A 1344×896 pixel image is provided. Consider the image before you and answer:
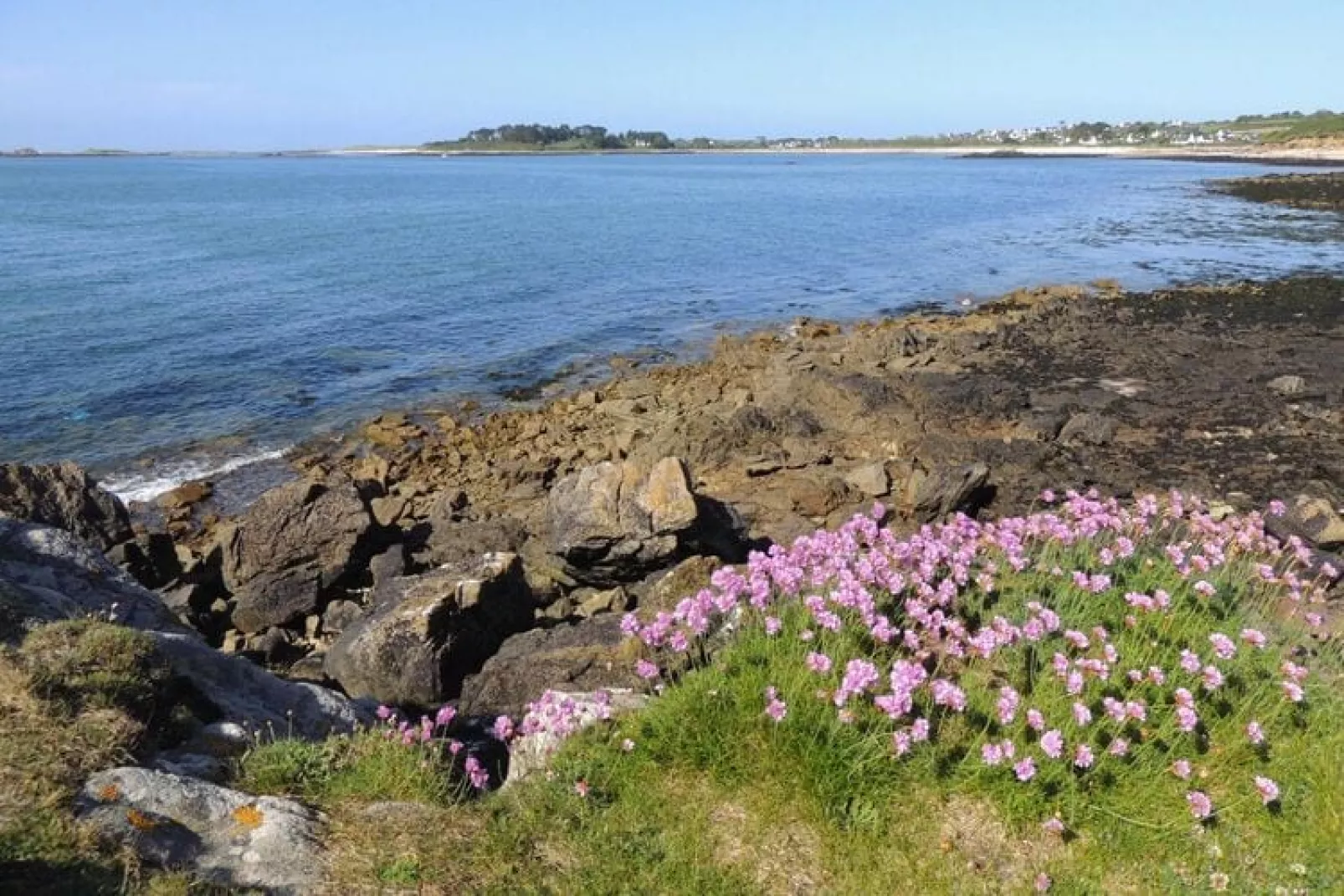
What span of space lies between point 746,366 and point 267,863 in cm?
2482

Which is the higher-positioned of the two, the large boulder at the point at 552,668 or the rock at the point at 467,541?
the large boulder at the point at 552,668

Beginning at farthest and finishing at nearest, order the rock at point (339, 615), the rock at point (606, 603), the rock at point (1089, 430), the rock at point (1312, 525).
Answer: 1. the rock at point (1089, 430)
2. the rock at point (339, 615)
3. the rock at point (1312, 525)
4. the rock at point (606, 603)

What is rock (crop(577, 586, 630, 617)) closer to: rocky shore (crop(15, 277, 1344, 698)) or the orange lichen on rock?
rocky shore (crop(15, 277, 1344, 698))

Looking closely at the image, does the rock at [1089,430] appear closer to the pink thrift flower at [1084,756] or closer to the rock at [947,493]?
the rock at [947,493]

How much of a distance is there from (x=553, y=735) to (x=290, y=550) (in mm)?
9553

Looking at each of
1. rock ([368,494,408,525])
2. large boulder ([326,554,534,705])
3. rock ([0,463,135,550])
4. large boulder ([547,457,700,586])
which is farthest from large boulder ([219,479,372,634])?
large boulder ([547,457,700,586])

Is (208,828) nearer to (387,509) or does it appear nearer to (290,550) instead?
(290,550)

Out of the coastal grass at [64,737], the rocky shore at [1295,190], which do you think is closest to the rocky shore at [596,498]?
the coastal grass at [64,737]

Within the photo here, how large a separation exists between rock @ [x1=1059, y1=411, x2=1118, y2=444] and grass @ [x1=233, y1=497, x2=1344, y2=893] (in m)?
12.8

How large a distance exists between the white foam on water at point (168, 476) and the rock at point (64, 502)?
506 centimetres

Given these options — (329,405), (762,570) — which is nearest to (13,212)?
(329,405)

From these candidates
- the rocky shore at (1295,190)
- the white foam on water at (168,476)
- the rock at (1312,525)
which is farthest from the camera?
the rocky shore at (1295,190)

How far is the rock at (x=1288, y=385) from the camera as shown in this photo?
22141 mm

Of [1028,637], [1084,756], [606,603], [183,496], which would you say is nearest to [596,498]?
[606,603]
